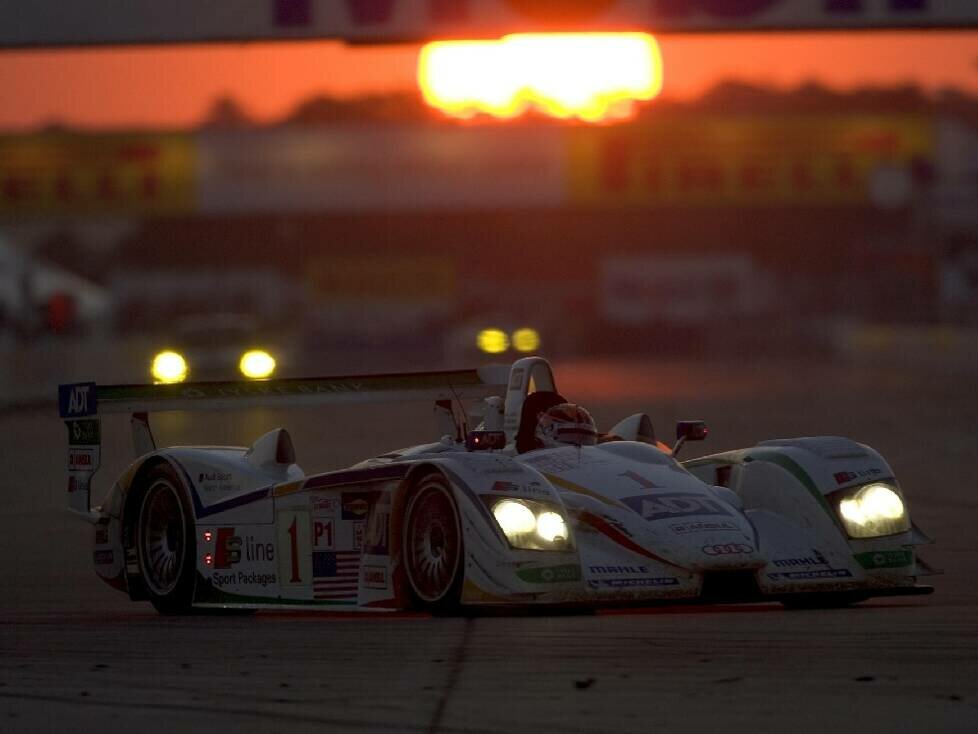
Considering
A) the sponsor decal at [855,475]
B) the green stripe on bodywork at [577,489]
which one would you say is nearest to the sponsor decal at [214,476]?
the green stripe on bodywork at [577,489]

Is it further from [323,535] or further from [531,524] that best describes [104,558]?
[531,524]

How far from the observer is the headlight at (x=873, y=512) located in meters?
9.87

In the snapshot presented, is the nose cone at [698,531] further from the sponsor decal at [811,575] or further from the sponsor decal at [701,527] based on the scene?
the sponsor decal at [811,575]

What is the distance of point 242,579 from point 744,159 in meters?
71.3

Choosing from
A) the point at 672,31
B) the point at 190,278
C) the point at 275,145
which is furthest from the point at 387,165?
the point at 672,31

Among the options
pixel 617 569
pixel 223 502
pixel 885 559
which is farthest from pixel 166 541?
pixel 885 559

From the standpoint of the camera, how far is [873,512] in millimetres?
9969

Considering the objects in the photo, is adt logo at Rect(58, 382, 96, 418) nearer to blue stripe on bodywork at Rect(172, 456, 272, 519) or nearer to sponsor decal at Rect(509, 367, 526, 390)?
blue stripe on bodywork at Rect(172, 456, 272, 519)

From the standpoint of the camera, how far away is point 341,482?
33.0 ft

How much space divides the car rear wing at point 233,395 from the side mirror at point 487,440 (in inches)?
21.5

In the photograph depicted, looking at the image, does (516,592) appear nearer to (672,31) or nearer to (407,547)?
(407,547)

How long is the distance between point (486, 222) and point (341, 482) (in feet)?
293

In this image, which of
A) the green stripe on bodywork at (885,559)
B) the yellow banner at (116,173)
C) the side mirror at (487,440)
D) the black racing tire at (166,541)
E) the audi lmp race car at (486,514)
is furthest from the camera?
the yellow banner at (116,173)

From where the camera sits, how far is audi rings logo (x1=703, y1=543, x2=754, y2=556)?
9109mm
